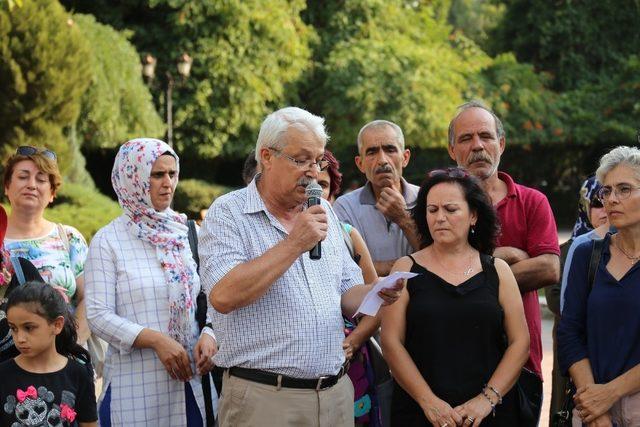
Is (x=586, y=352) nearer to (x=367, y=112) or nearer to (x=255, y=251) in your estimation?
(x=255, y=251)

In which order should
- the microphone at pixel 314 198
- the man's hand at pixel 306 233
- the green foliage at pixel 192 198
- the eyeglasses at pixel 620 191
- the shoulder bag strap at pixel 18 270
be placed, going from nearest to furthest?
the man's hand at pixel 306 233 < the microphone at pixel 314 198 < the eyeglasses at pixel 620 191 < the shoulder bag strap at pixel 18 270 < the green foliage at pixel 192 198

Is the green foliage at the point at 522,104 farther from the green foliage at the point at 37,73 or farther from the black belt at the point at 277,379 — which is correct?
the black belt at the point at 277,379

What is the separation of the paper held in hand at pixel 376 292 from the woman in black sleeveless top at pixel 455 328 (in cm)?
59

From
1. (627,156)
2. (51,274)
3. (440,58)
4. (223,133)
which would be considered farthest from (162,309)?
(440,58)

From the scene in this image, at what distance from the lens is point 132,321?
4.82 metres

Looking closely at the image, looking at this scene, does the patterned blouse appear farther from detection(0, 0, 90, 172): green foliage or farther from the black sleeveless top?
detection(0, 0, 90, 172): green foliage

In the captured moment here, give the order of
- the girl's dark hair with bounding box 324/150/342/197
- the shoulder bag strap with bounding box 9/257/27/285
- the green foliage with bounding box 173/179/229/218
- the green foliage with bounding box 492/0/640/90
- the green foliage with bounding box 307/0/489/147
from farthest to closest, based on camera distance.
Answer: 1. the green foliage with bounding box 492/0/640/90
2. the green foliage with bounding box 307/0/489/147
3. the green foliage with bounding box 173/179/229/218
4. the girl's dark hair with bounding box 324/150/342/197
5. the shoulder bag strap with bounding box 9/257/27/285

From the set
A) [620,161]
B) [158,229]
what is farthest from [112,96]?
[620,161]

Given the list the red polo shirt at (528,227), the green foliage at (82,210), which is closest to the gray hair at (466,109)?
the red polo shirt at (528,227)

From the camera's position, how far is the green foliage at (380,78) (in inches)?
1081

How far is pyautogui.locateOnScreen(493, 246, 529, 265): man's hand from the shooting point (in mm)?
5121

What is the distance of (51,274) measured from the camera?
5441mm

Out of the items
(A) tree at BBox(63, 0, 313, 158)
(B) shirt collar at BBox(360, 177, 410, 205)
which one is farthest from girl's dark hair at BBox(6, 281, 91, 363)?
(A) tree at BBox(63, 0, 313, 158)

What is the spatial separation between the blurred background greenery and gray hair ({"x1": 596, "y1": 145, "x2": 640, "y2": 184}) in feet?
44.7
